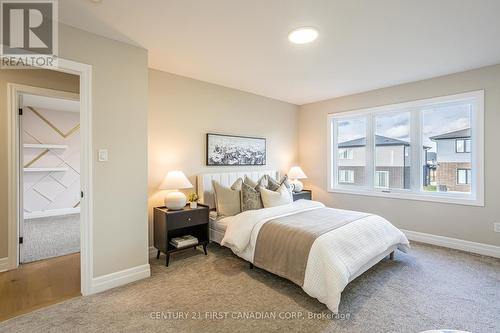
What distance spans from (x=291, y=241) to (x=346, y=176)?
2918 mm

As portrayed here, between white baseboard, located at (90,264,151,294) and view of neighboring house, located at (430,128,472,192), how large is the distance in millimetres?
4362

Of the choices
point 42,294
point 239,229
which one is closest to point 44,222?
point 42,294

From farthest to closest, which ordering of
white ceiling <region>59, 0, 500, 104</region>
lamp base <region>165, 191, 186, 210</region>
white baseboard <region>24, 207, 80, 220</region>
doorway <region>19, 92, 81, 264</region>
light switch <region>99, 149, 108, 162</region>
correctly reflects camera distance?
white baseboard <region>24, 207, 80, 220</region> < doorway <region>19, 92, 81, 264</region> < lamp base <region>165, 191, 186, 210</region> < light switch <region>99, 149, 108, 162</region> < white ceiling <region>59, 0, 500, 104</region>

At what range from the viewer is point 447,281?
2594 mm

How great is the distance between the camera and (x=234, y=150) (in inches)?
168

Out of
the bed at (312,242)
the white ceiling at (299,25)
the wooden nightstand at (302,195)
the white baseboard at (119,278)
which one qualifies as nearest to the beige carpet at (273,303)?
the white baseboard at (119,278)

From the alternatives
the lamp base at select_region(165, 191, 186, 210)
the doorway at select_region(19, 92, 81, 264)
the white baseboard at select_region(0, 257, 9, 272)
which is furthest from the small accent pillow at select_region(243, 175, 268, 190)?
the doorway at select_region(19, 92, 81, 264)

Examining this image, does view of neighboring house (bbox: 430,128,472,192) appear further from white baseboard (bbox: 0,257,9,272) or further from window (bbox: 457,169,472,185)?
white baseboard (bbox: 0,257,9,272)

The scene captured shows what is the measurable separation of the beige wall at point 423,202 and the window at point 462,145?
0.25 m

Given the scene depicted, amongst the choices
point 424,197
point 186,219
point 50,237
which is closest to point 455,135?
point 424,197

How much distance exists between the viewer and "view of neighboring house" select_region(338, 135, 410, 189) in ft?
13.6

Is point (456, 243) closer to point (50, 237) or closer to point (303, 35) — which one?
point (303, 35)

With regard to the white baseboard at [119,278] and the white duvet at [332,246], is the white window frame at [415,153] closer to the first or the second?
the white duvet at [332,246]

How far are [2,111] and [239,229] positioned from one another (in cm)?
308
